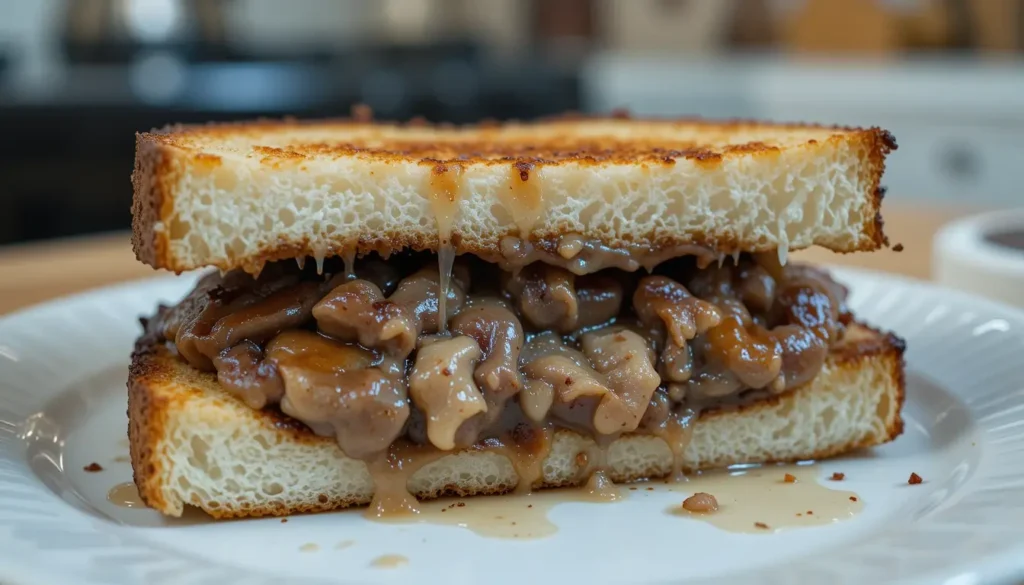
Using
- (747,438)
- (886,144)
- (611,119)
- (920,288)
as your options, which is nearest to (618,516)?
(747,438)

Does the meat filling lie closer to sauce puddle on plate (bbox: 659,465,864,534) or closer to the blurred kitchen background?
sauce puddle on plate (bbox: 659,465,864,534)

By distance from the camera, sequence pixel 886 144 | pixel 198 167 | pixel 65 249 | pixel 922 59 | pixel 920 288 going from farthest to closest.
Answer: pixel 922 59
pixel 65 249
pixel 920 288
pixel 886 144
pixel 198 167

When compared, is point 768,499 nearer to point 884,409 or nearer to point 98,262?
point 884,409

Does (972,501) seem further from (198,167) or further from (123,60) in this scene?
(123,60)

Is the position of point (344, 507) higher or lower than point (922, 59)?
lower

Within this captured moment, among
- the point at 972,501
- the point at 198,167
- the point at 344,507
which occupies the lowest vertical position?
the point at 344,507

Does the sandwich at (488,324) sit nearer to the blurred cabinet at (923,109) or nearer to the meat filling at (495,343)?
the meat filling at (495,343)

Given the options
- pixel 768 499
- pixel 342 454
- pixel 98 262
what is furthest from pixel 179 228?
pixel 98 262
